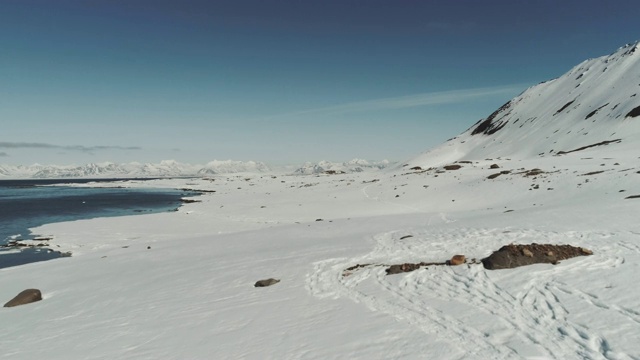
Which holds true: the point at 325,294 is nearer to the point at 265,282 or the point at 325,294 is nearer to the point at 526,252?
the point at 265,282

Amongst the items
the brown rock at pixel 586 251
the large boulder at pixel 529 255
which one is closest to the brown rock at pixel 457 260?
the large boulder at pixel 529 255

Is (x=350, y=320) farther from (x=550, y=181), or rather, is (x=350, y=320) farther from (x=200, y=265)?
(x=550, y=181)

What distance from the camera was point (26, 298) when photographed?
13.9 meters

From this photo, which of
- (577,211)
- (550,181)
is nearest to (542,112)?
(550,181)

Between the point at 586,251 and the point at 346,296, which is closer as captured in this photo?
the point at 346,296

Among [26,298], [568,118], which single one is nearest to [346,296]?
[26,298]

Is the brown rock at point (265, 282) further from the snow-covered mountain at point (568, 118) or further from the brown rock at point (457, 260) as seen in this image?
the snow-covered mountain at point (568, 118)

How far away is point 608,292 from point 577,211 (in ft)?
49.1

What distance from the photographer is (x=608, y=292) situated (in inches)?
356

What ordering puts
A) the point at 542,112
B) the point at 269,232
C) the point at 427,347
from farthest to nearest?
the point at 542,112
the point at 269,232
the point at 427,347

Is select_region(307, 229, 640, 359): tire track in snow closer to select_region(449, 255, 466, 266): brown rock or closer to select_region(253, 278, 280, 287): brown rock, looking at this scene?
select_region(449, 255, 466, 266): brown rock

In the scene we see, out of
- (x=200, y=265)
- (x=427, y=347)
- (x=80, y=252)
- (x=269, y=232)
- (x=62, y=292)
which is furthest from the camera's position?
(x=269, y=232)

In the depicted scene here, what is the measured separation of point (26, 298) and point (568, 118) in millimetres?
111993

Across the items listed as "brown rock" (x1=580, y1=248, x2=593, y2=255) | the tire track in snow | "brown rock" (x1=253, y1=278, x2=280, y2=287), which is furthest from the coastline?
"brown rock" (x1=253, y1=278, x2=280, y2=287)
